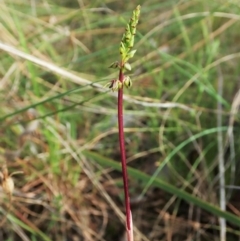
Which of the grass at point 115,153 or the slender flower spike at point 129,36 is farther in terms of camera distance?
the grass at point 115,153

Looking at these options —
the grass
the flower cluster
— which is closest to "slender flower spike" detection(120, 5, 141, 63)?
the flower cluster

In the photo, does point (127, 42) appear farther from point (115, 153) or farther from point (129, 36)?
point (115, 153)

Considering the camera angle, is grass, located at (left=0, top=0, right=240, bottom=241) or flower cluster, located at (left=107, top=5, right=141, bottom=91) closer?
flower cluster, located at (left=107, top=5, right=141, bottom=91)

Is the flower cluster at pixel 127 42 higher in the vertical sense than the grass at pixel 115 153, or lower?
higher

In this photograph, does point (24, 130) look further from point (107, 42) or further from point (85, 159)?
point (107, 42)

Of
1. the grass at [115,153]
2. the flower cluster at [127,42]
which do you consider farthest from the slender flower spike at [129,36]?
the grass at [115,153]

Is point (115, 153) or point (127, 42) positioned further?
point (115, 153)

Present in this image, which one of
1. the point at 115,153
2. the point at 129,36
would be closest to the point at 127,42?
the point at 129,36

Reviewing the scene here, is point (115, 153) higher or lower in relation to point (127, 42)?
lower

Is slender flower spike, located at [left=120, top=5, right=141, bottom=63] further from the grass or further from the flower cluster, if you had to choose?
the grass

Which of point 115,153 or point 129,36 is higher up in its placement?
point 129,36

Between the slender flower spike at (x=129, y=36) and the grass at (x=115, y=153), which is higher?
the slender flower spike at (x=129, y=36)

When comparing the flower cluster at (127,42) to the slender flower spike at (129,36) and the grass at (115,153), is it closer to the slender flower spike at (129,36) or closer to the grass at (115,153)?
the slender flower spike at (129,36)
